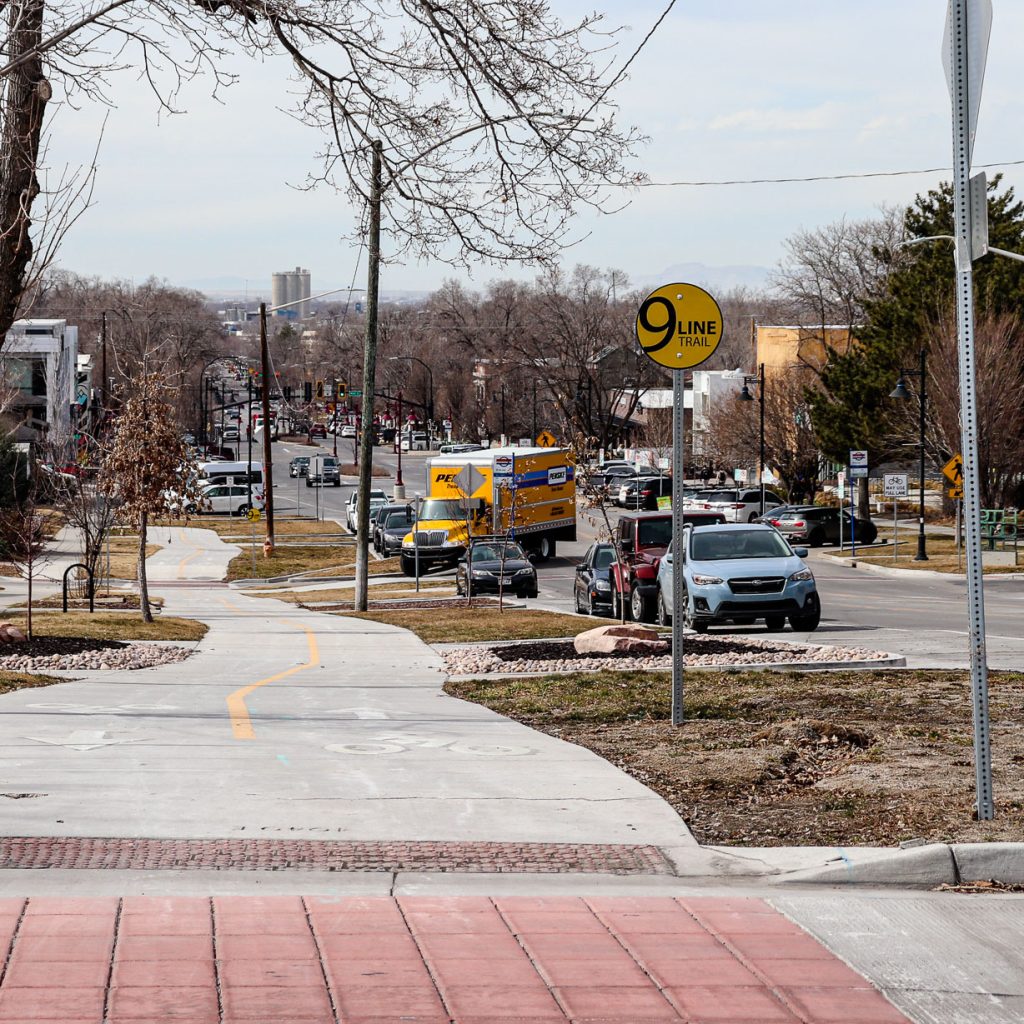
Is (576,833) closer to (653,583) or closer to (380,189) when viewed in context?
(380,189)

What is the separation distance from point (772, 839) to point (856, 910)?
3.54 ft

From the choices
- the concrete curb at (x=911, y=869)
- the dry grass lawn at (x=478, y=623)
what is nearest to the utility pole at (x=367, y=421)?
the dry grass lawn at (x=478, y=623)

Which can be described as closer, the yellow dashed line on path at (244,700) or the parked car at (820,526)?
→ the yellow dashed line on path at (244,700)

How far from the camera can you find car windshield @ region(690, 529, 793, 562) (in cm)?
2339

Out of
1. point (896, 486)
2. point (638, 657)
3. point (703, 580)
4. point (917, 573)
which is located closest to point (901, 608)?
point (703, 580)

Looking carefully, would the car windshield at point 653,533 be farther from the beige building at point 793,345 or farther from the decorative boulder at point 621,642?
the beige building at point 793,345

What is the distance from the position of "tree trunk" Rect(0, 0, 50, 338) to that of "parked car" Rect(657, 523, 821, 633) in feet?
38.9

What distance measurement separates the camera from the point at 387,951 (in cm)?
584

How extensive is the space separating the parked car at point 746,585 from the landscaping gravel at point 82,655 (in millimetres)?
7717

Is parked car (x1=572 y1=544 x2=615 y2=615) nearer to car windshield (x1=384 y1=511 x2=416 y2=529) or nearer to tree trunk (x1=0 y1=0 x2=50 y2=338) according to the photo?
tree trunk (x1=0 y1=0 x2=50 y2=338)

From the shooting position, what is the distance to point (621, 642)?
57.0 feet

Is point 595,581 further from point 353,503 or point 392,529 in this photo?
point 353,503

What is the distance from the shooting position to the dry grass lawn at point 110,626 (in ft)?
68.3

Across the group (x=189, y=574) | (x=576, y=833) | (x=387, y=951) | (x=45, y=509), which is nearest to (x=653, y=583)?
(x=576, y=833)
